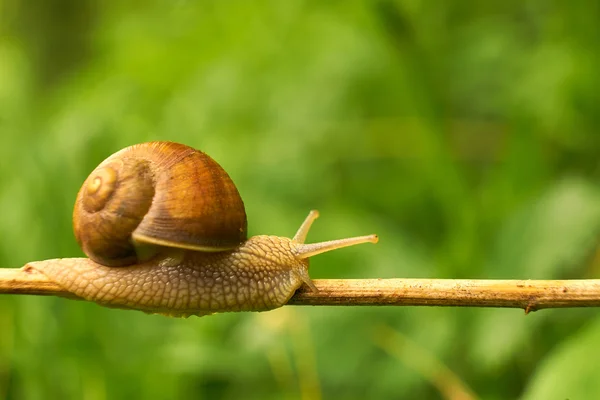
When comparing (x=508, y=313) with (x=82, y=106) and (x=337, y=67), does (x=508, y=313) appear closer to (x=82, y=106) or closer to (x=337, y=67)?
(x=337, y=67)

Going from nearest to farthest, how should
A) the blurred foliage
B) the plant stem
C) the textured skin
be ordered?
the plant stem → the textured skin → the blurred foliage

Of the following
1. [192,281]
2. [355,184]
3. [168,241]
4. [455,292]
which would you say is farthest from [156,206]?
[355,184]

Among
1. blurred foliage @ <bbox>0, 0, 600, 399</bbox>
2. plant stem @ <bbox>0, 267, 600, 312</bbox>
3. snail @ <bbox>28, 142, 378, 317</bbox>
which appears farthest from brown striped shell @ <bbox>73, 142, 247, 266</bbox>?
blurred foliage @ <bbox>0, 0, 600, 399</bbox>

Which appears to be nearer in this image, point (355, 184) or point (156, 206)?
point (156, 206)

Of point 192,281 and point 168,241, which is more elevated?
point 168,241

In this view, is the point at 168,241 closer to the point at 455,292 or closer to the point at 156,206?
the point at 156,206

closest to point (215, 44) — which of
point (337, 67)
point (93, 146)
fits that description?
point (337, 67)

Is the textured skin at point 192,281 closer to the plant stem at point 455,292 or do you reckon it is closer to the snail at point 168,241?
the snail at point 168,241

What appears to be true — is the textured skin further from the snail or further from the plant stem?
the plant stem
